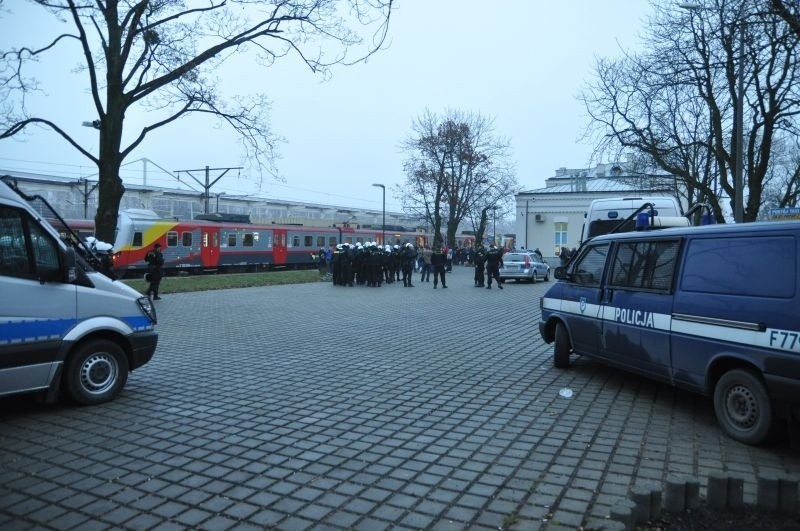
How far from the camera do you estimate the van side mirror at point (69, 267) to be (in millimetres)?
5945

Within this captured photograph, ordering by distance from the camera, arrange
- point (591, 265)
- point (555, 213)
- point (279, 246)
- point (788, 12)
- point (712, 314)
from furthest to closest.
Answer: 1. point (555, 213)
2. point (279, 246)
3. point (591, 265)
4. point (788, 12)
5. point (712, 314)

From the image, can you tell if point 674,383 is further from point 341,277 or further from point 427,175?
point 427,175

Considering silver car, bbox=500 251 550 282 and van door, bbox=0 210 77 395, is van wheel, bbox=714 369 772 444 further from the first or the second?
silver car, bbox=500 251 550 282

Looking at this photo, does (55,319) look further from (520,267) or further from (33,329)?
(520,267)

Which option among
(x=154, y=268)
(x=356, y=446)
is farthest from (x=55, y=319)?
(x=154, y=268)

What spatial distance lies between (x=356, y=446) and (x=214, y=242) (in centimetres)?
3306

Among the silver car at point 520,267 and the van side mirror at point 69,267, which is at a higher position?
the van side mirror at point 69,267

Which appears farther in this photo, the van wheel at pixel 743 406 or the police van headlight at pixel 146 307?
the police van headlight at pixel 146 307

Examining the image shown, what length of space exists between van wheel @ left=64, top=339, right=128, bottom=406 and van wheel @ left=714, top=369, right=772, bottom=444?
20.0 ft

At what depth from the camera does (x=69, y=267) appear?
235 inches

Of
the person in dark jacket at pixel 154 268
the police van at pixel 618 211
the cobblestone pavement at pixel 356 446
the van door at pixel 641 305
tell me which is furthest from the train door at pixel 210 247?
the van door at pixel 641 305

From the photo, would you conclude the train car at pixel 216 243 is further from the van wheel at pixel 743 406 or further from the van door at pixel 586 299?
the van wheel at pixel 743 406

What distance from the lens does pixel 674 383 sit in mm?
6148

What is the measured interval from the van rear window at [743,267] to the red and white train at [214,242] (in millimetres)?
24130
